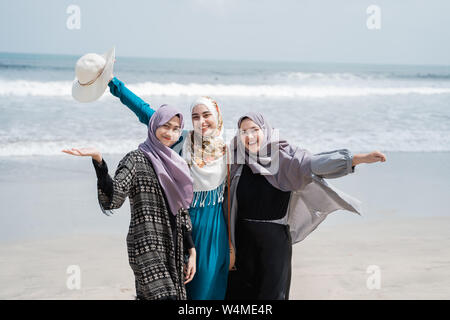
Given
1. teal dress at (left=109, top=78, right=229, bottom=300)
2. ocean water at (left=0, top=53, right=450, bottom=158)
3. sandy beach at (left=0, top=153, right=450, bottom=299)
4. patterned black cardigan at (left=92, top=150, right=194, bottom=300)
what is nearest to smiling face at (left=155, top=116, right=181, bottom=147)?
patterned black cardigan at (left=92, top=150, right=194, bottom=300)

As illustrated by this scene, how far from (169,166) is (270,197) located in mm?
642

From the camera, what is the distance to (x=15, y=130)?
9.93 metres

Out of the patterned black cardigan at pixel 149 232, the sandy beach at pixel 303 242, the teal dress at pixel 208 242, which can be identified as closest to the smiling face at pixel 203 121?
the teal dress at pixel 208 242

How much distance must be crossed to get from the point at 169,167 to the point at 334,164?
2.76 feet

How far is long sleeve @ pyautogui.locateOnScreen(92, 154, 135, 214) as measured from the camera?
2371 mm

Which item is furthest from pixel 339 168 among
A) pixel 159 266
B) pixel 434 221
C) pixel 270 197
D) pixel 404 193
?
pixel 404 193

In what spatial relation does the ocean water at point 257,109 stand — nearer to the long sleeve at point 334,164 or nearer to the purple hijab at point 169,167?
the purple hijab at point 169,167

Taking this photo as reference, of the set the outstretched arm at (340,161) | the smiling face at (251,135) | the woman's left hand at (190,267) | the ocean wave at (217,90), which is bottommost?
the woman's left hand at (190,267)

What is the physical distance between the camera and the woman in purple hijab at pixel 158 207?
2.56 meters

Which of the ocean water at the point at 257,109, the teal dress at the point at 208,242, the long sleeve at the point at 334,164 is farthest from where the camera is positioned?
the ocean water at the point at 257,109

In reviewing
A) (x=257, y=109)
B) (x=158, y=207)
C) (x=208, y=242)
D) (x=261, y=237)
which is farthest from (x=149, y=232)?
(x=257, y=109)

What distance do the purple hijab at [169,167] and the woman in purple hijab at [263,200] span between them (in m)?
0.38

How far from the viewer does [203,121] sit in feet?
9.46

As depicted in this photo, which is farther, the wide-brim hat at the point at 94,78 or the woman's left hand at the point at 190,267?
the wide-brim hat at the point at 94,78
